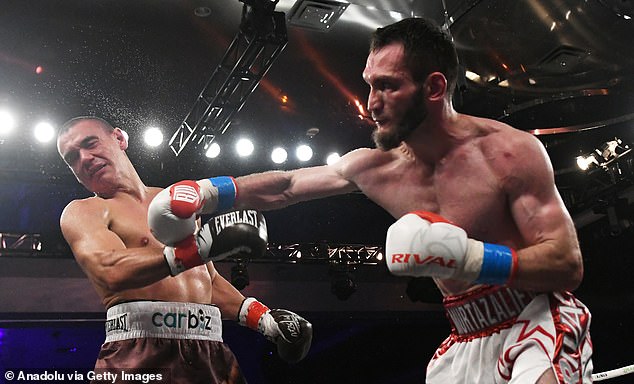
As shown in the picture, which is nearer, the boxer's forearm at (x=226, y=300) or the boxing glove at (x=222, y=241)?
the boxing glove at (x=222, y=241)

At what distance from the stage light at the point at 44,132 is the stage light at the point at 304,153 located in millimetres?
2282

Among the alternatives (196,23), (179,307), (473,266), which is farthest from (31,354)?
(473,266)

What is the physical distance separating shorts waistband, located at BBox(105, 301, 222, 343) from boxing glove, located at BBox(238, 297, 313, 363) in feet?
0.83

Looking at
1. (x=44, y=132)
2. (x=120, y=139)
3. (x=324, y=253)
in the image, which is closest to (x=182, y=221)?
(x=120, y=139)

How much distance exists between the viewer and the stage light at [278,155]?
6.42 meters

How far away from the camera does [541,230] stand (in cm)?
166

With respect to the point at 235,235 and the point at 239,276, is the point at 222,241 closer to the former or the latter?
the point at 235,235

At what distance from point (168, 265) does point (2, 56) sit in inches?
153

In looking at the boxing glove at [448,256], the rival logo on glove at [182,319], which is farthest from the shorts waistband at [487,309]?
the rival logo on glove at [182,319]

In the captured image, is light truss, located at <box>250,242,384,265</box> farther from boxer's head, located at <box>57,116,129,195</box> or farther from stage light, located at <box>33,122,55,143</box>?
boxer's head, located at <box>57,116,129,195</box>

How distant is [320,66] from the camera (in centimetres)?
580

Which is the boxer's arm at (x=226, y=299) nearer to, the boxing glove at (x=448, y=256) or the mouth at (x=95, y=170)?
the mouth at (x=95, y=170)

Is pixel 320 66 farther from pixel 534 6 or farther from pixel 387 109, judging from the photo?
pixel 387 109

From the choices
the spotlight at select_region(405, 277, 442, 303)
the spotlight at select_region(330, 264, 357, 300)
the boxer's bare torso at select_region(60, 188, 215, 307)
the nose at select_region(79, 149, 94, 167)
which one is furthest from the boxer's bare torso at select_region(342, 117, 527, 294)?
the spotlight at select_region(405, 277, 442, 303)
